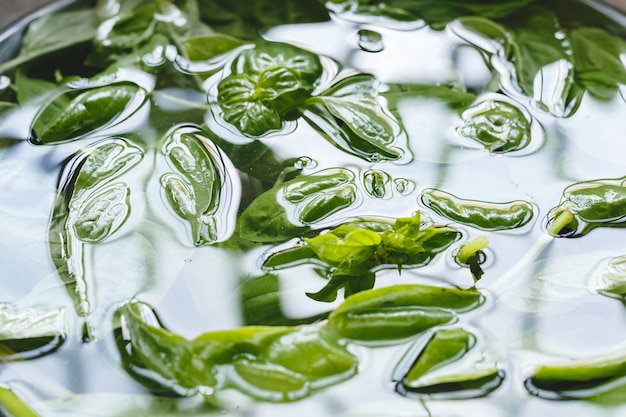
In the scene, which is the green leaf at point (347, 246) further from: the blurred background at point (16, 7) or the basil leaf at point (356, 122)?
the blurred background at point (16, 7)

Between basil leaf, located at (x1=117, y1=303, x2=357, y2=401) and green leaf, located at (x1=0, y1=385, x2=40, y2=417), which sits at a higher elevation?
basil leaf, located at (x1=117, y1=303, x2=357, y2=401)

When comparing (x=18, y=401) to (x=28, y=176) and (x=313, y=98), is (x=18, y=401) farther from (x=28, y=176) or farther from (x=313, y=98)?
(x=313, y=98)

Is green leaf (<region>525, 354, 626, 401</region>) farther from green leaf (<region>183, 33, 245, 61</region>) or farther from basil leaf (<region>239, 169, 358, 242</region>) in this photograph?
green leaf (<region>183, 33, 245, 61</region>)

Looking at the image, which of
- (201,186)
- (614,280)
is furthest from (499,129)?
(201,186)

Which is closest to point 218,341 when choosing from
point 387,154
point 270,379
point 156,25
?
point 270,379

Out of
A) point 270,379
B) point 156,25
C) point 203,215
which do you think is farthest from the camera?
point 156,25

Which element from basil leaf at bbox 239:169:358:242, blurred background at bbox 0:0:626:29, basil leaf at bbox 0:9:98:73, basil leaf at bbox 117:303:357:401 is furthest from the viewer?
blurred background at bbox 0:0:626:29

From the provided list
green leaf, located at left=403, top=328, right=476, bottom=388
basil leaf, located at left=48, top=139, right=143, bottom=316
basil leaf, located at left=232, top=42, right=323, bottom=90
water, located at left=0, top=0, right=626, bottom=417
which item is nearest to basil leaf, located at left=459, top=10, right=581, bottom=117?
water, located at left=0, top=0, right=626, bottom=417

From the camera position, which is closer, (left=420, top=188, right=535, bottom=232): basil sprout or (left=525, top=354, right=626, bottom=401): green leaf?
(left=525, top=354, right=626, bottom=401): green leaf
